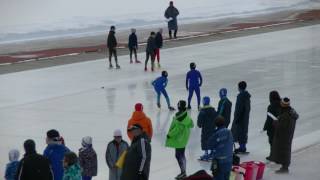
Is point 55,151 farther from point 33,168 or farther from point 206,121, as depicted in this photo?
point 206,121

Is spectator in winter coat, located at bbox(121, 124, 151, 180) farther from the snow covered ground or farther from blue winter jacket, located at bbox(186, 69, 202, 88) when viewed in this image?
the snow covered ground

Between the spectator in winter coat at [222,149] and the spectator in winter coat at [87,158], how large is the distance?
177 centimetres

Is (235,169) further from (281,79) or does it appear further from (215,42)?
(215,42)

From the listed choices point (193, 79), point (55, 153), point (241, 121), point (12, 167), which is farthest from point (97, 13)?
point (12, 167)

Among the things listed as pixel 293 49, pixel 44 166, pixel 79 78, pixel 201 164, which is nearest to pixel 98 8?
pixel 293 49

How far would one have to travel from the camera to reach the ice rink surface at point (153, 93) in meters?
15.9

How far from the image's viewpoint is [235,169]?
39.6 feet

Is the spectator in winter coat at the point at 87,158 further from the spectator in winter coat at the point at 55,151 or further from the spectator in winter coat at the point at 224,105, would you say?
the spectator in winter coat at the point at 224,105

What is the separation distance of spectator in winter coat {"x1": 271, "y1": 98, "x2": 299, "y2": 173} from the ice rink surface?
27 centimetres

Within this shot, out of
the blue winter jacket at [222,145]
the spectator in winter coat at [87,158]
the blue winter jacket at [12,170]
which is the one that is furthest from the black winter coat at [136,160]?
the blue winter jacket at [222,145]

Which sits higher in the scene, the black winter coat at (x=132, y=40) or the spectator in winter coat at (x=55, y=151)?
the black winter coat at (x=132, y=40)

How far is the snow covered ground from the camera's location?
46.4 meters

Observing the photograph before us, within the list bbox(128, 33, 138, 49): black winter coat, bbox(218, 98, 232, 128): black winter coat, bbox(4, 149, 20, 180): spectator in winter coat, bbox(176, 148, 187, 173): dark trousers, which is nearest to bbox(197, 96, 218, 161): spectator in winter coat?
bbox(218, 98, 232, 128): black winter coat

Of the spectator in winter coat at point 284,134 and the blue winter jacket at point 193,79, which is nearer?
the spectator in winter coat at point 284,134
